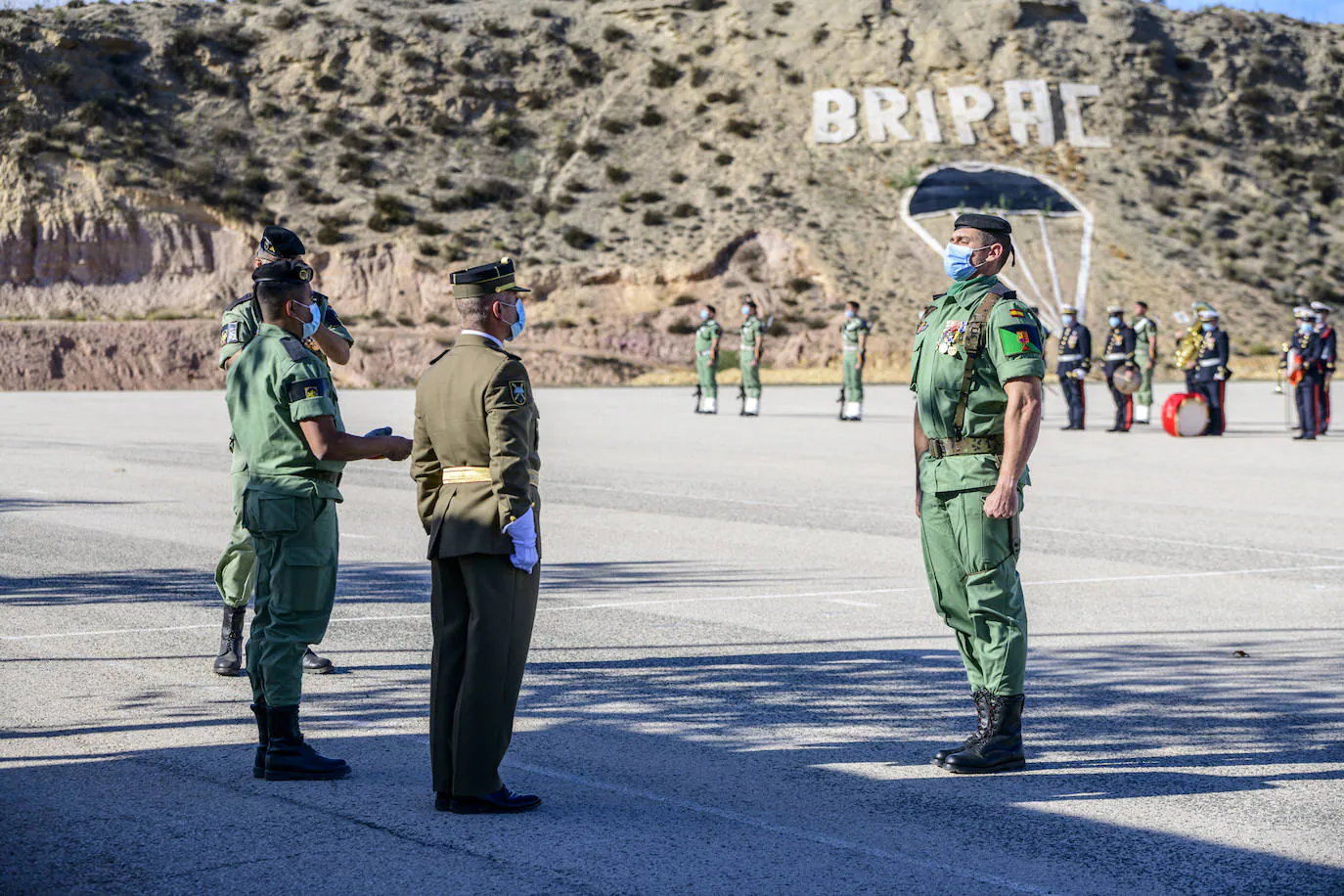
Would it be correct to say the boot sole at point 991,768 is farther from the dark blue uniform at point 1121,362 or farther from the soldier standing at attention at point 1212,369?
the dark blue uniform at point 1121,362

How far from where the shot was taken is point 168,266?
66.9 metres

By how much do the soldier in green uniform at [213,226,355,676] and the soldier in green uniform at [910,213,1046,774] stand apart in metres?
2.73

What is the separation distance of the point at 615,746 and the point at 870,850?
1.64m

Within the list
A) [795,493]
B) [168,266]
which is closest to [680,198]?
[168,266]

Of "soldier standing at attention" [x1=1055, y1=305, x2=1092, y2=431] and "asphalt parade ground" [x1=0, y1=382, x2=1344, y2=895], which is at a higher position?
"soldier standing at attention" [x1=1055, y1=305, x2=1092, y2=431]

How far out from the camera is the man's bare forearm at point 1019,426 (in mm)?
6105

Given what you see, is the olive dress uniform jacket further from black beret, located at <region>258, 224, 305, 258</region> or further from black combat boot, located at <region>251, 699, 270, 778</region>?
black beret, located at <region>258, 224, 305, 258</region>

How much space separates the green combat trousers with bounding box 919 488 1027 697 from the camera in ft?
20.2

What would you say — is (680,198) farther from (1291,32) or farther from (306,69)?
(1291,32)

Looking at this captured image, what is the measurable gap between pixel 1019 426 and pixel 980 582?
0.61 meters

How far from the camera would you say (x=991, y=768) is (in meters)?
6.15

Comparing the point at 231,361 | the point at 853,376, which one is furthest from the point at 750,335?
the point at 231,361

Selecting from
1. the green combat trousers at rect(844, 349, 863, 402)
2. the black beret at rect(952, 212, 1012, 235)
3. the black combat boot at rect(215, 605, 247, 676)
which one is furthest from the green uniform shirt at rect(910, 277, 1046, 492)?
the green combat trousers at rect(844, 349, 863, 402)

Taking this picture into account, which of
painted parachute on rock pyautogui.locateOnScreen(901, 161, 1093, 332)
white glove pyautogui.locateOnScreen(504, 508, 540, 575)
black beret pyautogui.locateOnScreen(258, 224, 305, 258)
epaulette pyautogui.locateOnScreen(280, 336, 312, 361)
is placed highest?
painted parachute on rock pyautogui.locateOnScreen(901, 161, 1093, 332)
